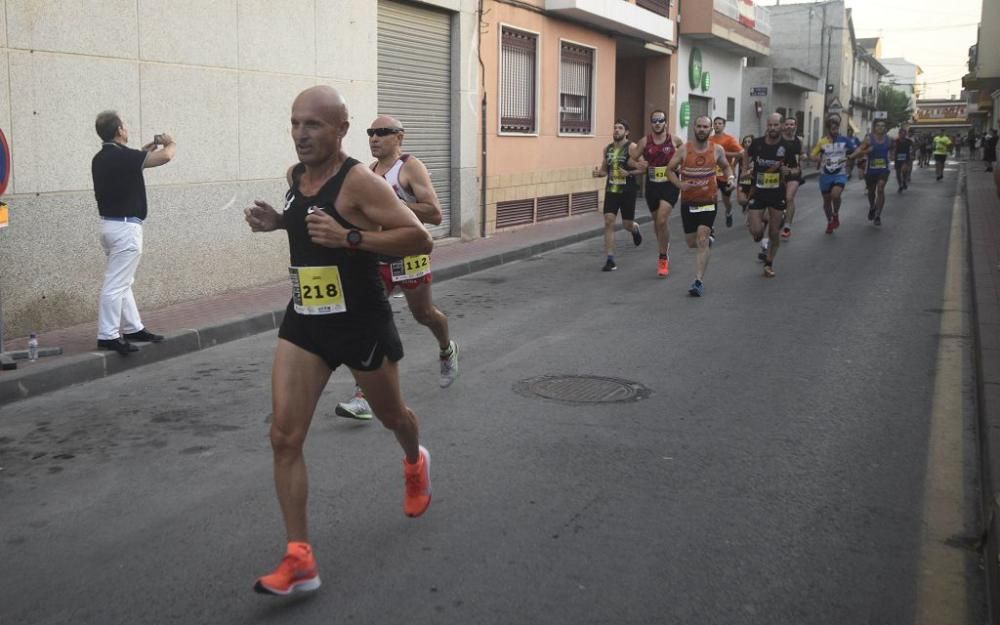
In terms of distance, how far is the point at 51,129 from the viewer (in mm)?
8602

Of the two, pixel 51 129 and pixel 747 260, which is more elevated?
pixel 51 129

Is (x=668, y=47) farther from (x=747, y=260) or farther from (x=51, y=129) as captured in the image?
(x=51, y=129)

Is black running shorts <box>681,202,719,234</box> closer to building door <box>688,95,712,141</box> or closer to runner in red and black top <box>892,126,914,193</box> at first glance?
building door <box>688,95,712,141</box>

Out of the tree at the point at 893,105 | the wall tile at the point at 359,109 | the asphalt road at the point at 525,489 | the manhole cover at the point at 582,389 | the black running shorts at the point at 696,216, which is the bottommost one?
the asphalt road at the point at 525,489

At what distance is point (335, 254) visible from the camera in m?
3.71

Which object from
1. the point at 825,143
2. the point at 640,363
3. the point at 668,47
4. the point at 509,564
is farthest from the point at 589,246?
the point at 509,564

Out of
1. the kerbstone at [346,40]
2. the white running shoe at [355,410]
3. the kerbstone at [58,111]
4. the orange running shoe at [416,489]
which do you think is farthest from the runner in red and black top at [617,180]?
the orange running shoe at [416,489]

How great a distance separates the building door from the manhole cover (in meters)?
22.0

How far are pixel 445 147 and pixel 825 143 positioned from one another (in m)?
6.12

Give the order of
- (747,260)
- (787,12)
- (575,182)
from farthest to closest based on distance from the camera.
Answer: (787,12) < (575,182) < (747,260)

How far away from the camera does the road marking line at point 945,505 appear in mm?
3534

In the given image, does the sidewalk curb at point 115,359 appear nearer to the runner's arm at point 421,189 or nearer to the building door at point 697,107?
the runner's arm at point 421,189

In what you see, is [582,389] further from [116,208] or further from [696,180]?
[696,180]

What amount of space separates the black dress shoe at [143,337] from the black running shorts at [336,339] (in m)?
4.63
